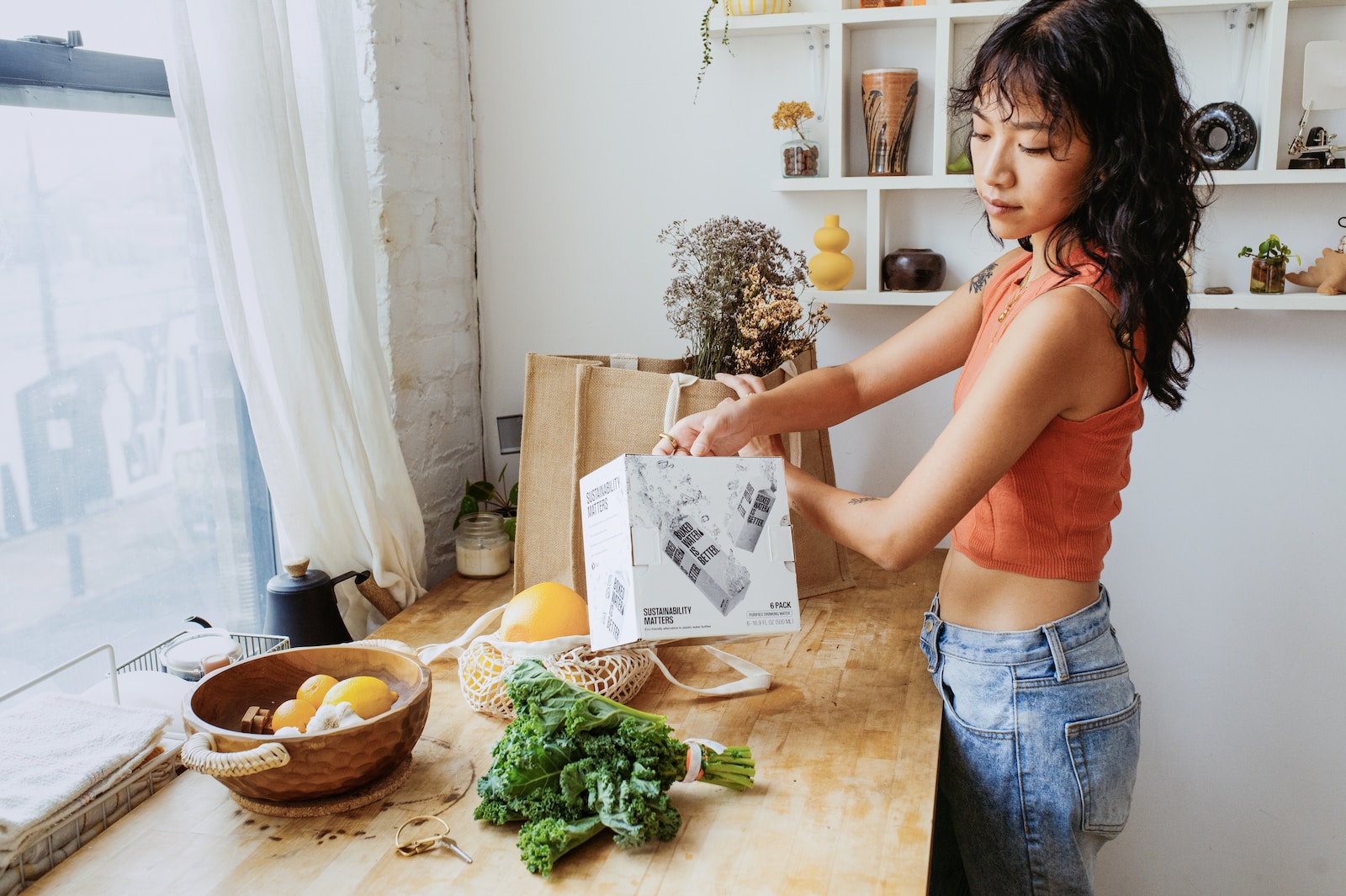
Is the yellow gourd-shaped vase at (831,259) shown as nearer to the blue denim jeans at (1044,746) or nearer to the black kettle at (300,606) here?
the blue denim jeans at (1044,746)

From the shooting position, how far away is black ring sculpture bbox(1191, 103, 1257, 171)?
177 cm

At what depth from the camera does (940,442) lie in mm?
1242

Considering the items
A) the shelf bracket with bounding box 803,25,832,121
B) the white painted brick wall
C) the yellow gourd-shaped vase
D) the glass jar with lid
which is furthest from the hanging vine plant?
the glass jar with lid

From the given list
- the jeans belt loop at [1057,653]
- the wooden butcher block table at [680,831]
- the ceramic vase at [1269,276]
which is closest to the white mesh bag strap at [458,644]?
the wooden butcher block table at [680,831]

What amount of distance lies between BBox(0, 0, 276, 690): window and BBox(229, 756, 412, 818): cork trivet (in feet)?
1.71

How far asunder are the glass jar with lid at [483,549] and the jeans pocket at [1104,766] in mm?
1118

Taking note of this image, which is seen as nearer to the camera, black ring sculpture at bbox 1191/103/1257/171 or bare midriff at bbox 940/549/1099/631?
bare midriff at bbox 940/549/1099/631

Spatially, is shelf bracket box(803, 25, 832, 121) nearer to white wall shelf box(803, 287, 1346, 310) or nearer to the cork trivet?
white wall shelf box(803, 287, 1346, 310)

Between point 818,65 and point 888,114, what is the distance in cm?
20

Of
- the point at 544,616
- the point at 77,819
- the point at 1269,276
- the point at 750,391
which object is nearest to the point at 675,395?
the point at 750,391

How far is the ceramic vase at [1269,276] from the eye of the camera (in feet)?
5.88

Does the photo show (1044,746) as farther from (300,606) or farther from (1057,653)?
(300,606)

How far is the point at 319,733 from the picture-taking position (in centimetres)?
112

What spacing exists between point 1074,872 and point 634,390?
96 cm
